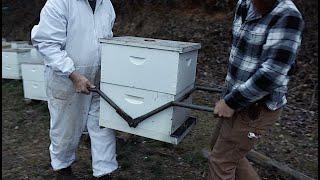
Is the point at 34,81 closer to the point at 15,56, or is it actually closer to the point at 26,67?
the point at 26,67

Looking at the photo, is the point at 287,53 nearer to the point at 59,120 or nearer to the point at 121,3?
the point at 59,120

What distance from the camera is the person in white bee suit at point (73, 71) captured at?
2.91 meters

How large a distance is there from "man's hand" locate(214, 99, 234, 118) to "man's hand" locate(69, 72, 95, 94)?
3.15ft

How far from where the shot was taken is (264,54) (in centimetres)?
226

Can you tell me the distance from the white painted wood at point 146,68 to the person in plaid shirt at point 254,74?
0.33 m

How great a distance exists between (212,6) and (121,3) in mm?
2371

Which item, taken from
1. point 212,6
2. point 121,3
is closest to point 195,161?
point 212,6

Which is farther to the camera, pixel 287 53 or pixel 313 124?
pixel 313 124

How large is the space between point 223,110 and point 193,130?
2420 millimetres

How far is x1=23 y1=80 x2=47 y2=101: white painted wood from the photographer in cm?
586

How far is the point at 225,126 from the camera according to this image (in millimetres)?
2580

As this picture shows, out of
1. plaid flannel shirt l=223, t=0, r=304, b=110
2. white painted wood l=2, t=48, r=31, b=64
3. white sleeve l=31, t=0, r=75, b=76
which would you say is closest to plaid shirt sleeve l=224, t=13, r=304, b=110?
plaid flannel shirt l=223, t=0, r=304, b=110

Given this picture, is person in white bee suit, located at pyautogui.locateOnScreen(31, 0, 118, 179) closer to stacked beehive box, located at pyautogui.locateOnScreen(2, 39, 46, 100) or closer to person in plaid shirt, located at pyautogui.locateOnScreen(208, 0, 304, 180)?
person in plaid shirt, located at pyautogui.locateOnScreen(208, 0, 304, 180)

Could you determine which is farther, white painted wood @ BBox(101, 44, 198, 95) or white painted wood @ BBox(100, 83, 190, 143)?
white painted wood @ BBox(100, 83, 190, 143)
